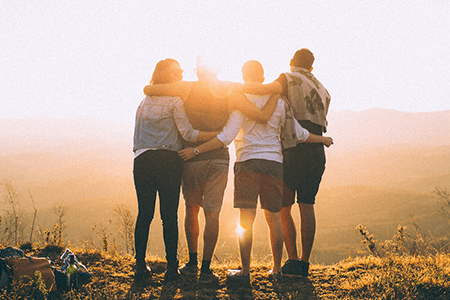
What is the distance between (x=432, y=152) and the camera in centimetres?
8125

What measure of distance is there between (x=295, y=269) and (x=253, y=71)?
2.22 meters

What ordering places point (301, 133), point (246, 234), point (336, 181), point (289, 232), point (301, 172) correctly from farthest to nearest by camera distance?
point (336, 181) < point (289, 232) < point (301, 172) < point (301, 133) < point (246, 234)

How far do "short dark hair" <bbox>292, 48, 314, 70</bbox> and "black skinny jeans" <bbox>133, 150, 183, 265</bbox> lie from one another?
1778 mm

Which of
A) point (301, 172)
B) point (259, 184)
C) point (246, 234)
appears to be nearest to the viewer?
point (246, 234)

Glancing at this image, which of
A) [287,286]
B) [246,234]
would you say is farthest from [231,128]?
[287,286]

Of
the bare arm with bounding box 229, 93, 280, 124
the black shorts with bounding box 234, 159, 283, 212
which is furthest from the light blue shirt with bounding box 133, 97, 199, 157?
the black shorts with bounding box 234, 159, 283, 212

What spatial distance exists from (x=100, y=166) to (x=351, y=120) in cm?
11996

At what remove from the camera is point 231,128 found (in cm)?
353

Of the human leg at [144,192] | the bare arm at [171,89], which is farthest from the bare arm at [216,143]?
the bare arm at [171,89]

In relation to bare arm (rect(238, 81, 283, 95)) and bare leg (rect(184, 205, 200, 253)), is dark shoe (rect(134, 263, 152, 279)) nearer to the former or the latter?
bare leg (rect(184, 205, 200, 253))

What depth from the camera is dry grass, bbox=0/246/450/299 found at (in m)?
3.16

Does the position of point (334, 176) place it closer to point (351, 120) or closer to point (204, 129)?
point (204, 129)

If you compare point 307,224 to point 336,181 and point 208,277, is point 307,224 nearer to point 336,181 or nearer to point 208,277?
point 208,277

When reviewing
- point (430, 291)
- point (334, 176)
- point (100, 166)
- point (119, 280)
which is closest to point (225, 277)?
point (119, 280)
